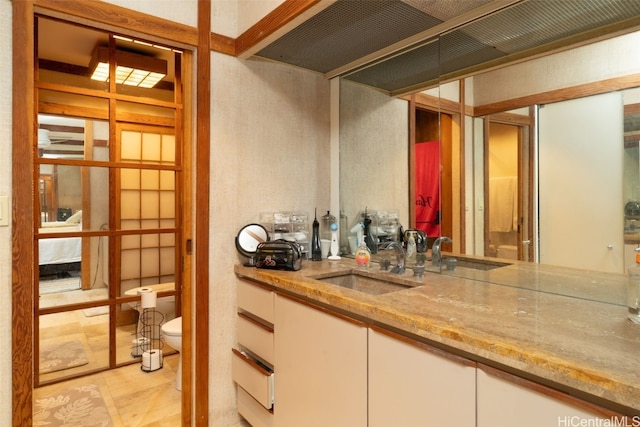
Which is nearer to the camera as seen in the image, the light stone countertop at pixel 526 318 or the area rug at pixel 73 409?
the light stone countertop at pixel 526 318

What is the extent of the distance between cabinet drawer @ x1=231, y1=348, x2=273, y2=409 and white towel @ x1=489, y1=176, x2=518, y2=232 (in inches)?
50.9

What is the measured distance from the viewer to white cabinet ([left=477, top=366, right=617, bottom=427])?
76cm

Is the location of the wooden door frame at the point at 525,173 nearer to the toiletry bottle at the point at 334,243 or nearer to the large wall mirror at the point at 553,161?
the large wall mirror at the point at 553,161

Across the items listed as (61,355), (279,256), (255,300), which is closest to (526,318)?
(279,256)

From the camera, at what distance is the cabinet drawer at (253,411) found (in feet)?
6.02

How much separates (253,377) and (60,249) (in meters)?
1.32

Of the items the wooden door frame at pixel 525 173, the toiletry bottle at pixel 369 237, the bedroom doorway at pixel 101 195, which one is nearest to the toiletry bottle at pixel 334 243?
the toiletry bottle at pixel 369 237

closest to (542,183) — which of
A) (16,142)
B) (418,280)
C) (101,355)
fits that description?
(418,280)

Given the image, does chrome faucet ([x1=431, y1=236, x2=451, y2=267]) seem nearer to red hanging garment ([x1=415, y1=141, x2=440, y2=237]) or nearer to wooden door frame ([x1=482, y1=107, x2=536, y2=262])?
red hanging garment ([x1=415, y1=141, x2=440, y2=237])

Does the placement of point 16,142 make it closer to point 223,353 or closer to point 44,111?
point 44,111

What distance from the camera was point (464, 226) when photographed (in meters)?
1.81

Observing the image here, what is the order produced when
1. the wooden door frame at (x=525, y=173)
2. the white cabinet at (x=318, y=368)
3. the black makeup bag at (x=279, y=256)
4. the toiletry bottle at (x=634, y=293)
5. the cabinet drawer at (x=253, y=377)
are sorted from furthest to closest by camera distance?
the black makeup bag at (x=279, y=256)
the cabinet drawer at (x=253, y=377)
the wooden door frame at (x=525, y=173)
the white cabinet at (x=318, y=368)
the toiletry bottle at (x=634, y=293)

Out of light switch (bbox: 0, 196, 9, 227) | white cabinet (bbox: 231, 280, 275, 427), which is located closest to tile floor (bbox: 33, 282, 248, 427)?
white cabinet (bbox: 231, 280, 275, 427)

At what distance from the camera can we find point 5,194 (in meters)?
1.50
